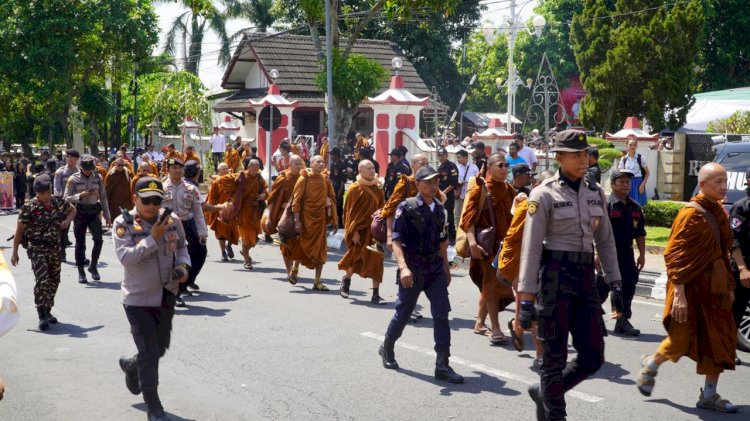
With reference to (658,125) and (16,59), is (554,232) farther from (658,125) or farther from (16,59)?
(16,59)

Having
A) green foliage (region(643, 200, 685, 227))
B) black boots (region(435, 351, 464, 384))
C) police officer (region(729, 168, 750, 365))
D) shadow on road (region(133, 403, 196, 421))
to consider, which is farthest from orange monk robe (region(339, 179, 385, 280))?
green foliage (region(643, 200, 685, 227))

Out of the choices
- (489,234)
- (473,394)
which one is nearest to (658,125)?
(489,234)

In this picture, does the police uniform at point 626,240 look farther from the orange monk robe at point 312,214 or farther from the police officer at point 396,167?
the police officer at point 396,167

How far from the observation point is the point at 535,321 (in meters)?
5.83

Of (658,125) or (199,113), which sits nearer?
(658,125)

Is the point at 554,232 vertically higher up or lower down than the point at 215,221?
higher up

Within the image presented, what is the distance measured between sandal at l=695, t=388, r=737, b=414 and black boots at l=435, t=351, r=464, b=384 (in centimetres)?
187

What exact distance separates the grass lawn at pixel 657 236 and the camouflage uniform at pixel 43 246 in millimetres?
10221

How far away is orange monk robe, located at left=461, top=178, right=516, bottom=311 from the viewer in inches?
353

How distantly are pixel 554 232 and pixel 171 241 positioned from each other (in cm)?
278

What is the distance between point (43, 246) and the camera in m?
10.3

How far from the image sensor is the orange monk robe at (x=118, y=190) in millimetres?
16312

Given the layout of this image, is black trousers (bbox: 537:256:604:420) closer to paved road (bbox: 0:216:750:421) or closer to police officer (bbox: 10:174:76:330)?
paved road (bbox: 0:216:750:421)

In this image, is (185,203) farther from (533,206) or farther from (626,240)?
(533,206)
